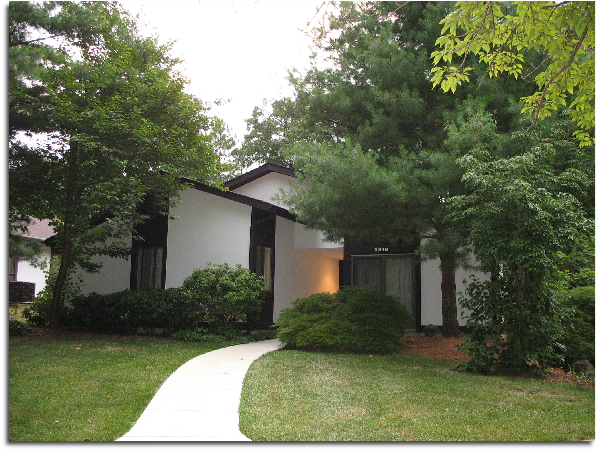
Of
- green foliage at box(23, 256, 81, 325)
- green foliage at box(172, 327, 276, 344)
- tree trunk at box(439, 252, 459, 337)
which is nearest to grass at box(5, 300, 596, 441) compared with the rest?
green foliage at box(23, 256, 81, 325)

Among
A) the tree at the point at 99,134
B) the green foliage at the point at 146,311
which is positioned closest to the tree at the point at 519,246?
the tree at the point at 99,134

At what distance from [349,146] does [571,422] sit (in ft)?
17.1

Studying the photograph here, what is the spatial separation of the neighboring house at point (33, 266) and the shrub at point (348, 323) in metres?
4.71

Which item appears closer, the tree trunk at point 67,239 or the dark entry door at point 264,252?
the tree trunk at point 67,239

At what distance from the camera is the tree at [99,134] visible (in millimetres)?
5102

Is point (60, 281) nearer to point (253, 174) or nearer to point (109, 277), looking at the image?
point (109, 277)

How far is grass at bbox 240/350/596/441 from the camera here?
4.69 m

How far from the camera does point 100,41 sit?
602 centimetres

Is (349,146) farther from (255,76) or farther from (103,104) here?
(103,104)

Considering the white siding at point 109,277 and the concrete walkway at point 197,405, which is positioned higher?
the white siding at point 109,277

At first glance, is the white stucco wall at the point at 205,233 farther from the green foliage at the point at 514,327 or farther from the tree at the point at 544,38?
the tree at the point at 544,38

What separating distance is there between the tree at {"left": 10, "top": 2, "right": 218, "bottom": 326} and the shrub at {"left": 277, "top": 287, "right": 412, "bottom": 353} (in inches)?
143

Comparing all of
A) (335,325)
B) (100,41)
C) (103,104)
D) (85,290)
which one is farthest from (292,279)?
(100,41)

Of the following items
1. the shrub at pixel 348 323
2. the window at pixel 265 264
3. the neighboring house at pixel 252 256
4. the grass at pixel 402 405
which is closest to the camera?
the grass at pixel 402 405
